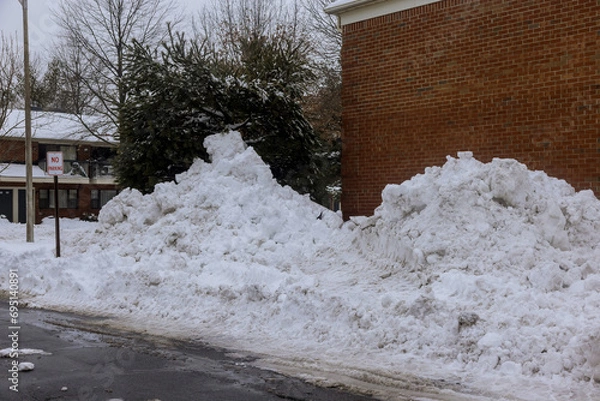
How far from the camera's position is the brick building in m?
42.0

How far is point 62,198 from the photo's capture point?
149ft

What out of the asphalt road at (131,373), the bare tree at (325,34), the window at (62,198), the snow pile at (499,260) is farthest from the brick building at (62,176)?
the asphalt road at (131,373)

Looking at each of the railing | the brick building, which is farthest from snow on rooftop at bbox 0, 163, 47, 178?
the railing

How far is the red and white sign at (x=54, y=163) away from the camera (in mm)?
14539

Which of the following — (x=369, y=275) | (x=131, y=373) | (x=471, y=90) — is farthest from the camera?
(x=471, y=90)

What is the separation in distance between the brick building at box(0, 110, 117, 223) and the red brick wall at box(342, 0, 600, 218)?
3069 centimetres

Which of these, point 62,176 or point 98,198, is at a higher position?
point 62,176

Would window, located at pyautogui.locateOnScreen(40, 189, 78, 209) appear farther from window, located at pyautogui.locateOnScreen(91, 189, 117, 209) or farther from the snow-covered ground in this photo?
the snow-covered ground

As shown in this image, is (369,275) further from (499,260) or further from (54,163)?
(54,163)

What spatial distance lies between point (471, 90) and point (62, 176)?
123ft

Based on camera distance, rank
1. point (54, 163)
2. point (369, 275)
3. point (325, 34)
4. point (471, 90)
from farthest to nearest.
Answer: point (325, 34)
point (54, 163)
point (471, 90)
point (369, 275)

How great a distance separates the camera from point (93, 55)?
120 ft

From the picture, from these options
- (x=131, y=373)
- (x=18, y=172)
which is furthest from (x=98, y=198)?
(x=131, y=373)

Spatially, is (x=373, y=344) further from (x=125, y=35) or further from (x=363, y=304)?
(x=125, y=35)
